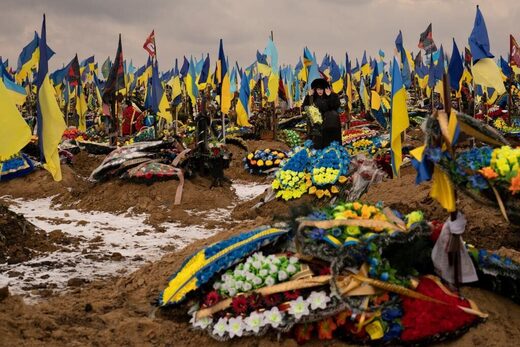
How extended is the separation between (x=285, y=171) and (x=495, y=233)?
4779 mm

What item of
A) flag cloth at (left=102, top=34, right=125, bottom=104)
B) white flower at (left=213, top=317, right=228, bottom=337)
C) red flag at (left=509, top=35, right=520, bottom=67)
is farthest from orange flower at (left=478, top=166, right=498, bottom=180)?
red flag at (left=509, top=35, right=520, bottom=67)

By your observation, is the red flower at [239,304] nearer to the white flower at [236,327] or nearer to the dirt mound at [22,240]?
the white flower at [236,327]

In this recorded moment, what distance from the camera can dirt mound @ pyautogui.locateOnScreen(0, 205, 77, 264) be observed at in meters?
8.08

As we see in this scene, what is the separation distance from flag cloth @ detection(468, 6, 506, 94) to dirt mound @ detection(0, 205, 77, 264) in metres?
8.98

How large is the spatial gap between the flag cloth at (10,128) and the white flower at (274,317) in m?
3.80

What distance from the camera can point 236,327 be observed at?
4406 mm

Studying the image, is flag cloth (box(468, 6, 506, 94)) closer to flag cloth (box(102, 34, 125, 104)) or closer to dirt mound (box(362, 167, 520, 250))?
dirt mound (box(362, 167, 520, 250))

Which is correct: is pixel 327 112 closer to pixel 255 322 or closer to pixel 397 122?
pixel 397 122

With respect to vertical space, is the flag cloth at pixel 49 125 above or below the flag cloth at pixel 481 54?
below

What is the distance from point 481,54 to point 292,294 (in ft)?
34.7

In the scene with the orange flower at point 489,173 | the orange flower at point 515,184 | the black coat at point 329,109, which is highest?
the black coat at point 329,109

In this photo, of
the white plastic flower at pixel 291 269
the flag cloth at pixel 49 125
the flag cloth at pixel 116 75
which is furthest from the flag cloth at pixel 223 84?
the white plastic flower at pixel 291 269

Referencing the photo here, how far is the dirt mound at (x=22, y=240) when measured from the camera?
26.5ft

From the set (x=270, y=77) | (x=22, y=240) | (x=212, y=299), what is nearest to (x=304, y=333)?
(x=212, y=299)
